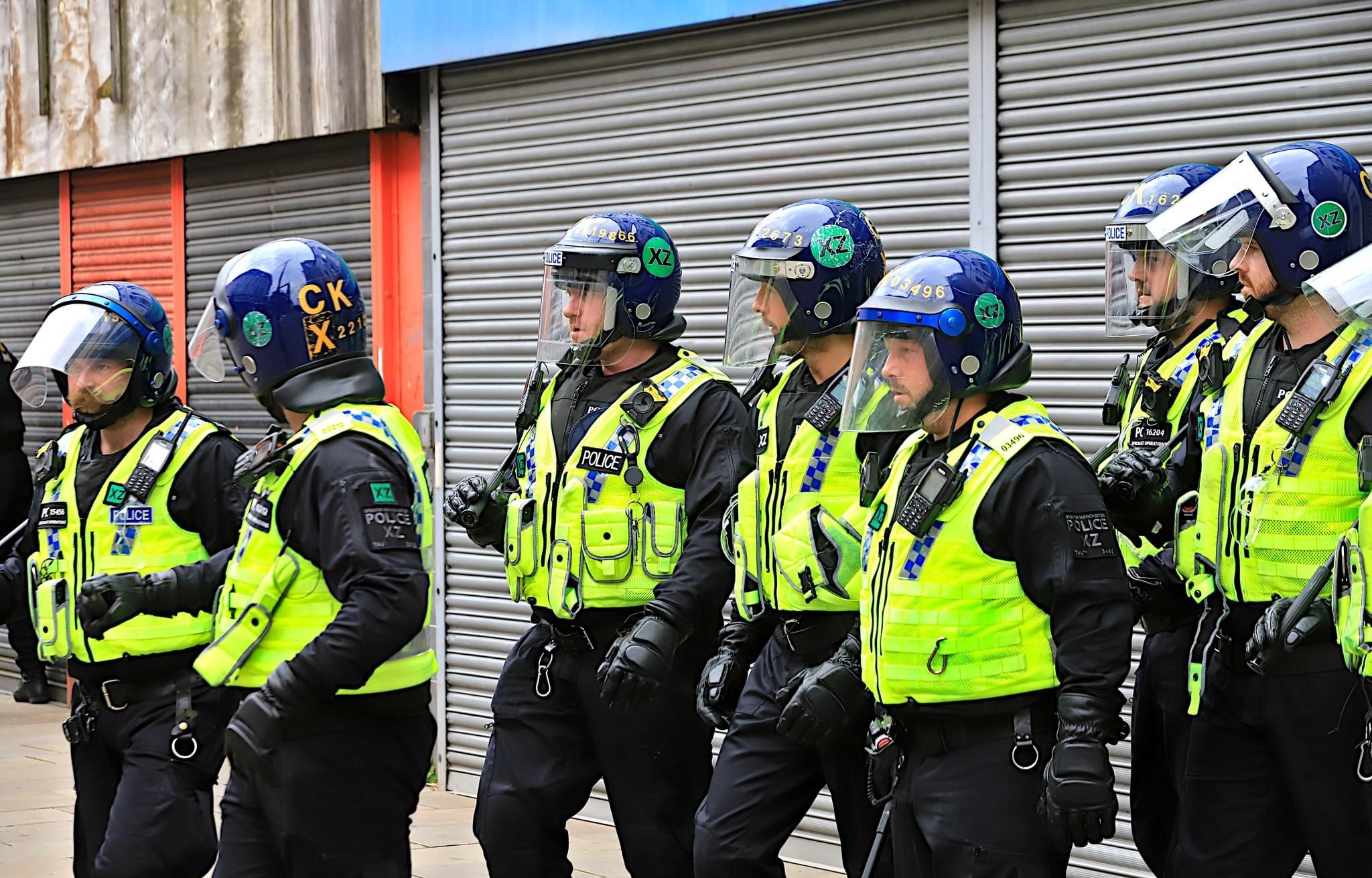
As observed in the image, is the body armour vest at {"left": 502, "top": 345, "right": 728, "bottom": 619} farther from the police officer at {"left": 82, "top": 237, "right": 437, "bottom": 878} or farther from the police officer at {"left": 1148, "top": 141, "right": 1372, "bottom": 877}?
the police officer at {"left": 1148, "top": 141, "right": 1372, "bottom": 877}

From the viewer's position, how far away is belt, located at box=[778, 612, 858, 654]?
5.41m

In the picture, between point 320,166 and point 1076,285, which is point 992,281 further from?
point 320,166

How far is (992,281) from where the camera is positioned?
4902 millimetres

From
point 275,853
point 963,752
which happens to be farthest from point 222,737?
point 963,752

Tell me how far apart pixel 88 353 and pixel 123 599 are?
1.06 meters

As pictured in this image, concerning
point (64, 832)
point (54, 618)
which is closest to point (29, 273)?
point (64, 832)

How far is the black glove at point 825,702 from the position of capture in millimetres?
5051

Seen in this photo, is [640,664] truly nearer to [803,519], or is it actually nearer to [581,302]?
[803,519]

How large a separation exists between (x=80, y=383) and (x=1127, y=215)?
335 centimetres

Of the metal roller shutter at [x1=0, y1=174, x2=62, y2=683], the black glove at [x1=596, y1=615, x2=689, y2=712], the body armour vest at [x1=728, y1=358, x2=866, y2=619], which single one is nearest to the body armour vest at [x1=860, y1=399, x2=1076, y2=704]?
the body armour vest at [x1=728, y1=358, x2=866, y2=619]

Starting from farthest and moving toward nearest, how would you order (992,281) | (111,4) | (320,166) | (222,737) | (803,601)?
(111,4) < (320,166) < (222,737) < (803,601) < (992,281)

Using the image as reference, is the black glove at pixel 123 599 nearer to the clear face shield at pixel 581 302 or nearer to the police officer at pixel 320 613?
the police officer at pixel 320 613

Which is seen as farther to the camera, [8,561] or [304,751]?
[8,561]

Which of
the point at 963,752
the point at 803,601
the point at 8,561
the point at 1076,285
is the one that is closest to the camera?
the point at 963,752
